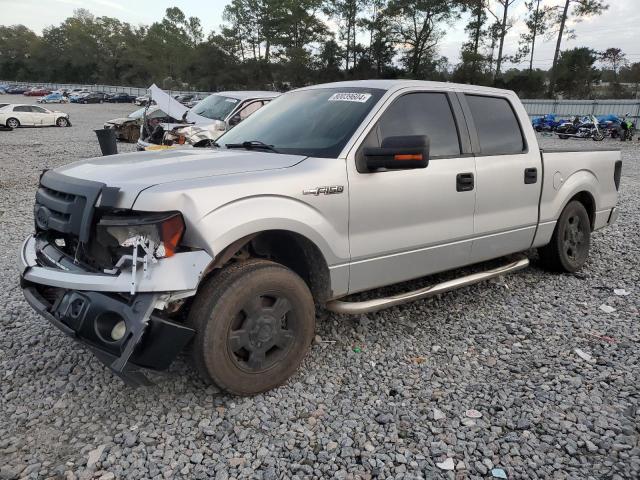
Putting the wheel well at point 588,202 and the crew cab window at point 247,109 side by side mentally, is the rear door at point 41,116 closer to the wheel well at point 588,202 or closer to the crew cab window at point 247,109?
the crew cab window at point 247,109

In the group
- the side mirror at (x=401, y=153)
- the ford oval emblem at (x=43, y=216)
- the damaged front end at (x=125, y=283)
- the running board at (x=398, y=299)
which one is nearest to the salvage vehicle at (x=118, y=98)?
the ford oval emblem at (x=43, y=216)

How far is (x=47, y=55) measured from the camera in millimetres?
111625

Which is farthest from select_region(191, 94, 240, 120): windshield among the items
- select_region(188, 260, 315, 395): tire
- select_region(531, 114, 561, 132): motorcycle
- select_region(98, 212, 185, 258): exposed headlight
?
select_region(531, 114, 561, 132): motorcycle

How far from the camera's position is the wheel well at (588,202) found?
5.42 meters

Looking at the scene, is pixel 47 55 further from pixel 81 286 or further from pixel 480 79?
pixel 81 286

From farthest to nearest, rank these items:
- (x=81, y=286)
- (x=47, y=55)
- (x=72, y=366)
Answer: (x=47, y=55), (x=72, y=366), (x=81, y=286)

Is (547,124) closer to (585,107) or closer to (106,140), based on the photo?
(585,107)

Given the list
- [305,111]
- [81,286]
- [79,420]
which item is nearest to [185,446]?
[79,420]

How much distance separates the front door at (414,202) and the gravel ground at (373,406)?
2.02 feet

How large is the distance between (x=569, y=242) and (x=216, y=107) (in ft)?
30.9

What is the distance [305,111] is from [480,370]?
7.40ft

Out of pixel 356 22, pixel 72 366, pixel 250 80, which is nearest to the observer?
pixel 72 366

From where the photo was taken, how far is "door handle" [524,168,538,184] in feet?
14.9

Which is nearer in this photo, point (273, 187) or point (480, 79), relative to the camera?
point (273, 187)
